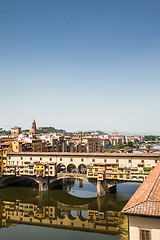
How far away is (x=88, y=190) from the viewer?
148 feet

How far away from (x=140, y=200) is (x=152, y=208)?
1.23 m

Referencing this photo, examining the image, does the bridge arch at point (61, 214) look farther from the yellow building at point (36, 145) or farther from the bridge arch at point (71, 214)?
the yellow building at point (36, 145)

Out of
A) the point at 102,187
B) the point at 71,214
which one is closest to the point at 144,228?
the point at 71,214

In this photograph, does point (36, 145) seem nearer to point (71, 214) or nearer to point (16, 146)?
point (16, 146)

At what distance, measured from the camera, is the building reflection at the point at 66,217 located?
90.4 ft

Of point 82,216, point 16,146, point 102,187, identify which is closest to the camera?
point 82,216

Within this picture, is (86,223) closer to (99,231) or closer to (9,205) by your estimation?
(99,231)

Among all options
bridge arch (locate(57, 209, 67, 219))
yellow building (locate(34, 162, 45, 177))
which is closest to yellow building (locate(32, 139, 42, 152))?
yellow building (locate(34, 162, 45, 177))

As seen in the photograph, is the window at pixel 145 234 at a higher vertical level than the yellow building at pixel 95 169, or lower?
higher

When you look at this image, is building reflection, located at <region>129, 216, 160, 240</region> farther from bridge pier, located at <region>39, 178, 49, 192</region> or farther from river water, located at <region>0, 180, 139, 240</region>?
bridge pier, located at <region>39, 178, 49, 192</region>

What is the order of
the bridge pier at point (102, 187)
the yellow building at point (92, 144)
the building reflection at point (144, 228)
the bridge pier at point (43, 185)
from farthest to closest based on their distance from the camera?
1. the yellow building at point (92, 144)
2. the bridge pier at point (43, 185)
3. the bridge pier at point (102, 187)
4. the building reflection at point (144, 228)

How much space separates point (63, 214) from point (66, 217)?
3.50 ft

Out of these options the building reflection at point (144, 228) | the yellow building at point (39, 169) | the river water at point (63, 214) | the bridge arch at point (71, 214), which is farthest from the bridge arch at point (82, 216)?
the building reflection at point (144, 228)

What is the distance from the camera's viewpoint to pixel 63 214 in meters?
32.5
